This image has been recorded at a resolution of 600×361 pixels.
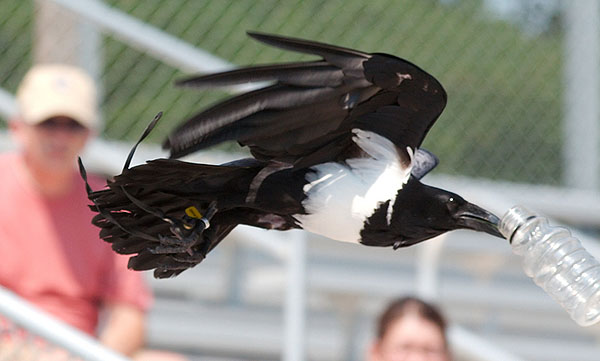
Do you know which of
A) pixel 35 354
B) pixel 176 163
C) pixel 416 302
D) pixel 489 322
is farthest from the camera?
pixel 489 322

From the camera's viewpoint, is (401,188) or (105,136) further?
(105,136)

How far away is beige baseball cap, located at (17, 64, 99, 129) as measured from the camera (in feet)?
9.87

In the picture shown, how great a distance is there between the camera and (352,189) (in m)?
1.56

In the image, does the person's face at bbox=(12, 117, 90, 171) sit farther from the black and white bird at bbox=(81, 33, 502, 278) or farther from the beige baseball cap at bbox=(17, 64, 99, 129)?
the black and white bird at bbox=(81, 33, 502, 278)

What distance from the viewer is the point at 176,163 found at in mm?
1465

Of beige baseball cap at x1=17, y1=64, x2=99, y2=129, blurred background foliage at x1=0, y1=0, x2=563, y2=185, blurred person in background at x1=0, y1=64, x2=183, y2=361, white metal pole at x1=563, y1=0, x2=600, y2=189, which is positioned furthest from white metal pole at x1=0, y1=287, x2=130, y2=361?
white metal pole at x1=563, y1=0, x2=600, y2=189

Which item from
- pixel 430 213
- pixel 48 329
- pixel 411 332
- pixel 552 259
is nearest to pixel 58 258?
pixel 48 329

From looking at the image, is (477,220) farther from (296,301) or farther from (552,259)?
(296,301)

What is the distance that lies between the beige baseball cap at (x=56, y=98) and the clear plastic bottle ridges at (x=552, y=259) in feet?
6.01

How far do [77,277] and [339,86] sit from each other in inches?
61.5

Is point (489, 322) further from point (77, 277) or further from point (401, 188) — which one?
point (401, 188)

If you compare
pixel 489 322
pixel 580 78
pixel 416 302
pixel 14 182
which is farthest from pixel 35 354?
pixel 580 78

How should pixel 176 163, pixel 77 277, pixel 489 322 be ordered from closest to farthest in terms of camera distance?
pixel 176 163, pixel 77 277, pixel 489 322

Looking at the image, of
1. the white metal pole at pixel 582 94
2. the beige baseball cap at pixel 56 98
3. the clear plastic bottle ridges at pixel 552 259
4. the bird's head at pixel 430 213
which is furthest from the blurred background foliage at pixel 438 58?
the clear plastic bottle ridges at pixel 552 259
